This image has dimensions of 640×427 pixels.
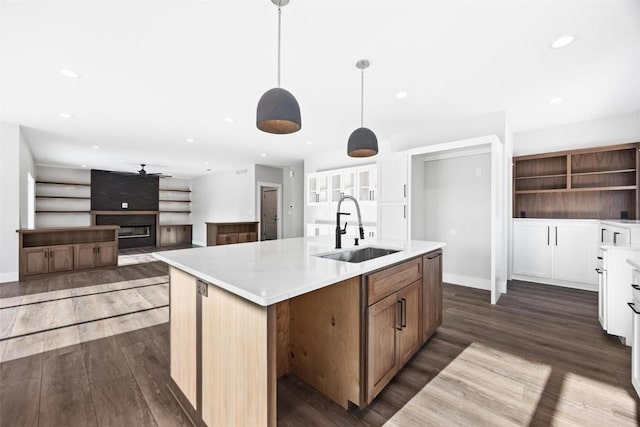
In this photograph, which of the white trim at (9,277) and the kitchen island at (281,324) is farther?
the white trim at (9,277)

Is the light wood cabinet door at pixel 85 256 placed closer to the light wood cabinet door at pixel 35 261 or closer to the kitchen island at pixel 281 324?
the light wood cabinet door at pixel 35 261

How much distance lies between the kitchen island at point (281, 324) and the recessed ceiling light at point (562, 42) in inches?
82.5

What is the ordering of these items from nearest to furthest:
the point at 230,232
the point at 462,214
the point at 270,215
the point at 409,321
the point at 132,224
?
the point at 409,321
the point at 462,214
the point at 230,232
the point at 270,215
the point at 132,224

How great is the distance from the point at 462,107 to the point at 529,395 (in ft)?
11.0

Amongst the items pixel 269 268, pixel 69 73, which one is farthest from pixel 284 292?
pixel 69 73

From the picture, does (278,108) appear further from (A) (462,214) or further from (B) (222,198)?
(B) (222,198)

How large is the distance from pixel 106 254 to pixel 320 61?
611 cm

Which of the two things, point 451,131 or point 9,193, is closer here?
point 451,131

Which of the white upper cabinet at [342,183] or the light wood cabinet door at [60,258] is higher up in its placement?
the white upper cabinet at [342,183]

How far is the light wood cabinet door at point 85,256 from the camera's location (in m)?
5.62

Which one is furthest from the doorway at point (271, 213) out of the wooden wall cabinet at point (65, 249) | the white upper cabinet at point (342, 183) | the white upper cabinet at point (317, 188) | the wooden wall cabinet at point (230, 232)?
the wooden wall cabinet at point (65, 249)

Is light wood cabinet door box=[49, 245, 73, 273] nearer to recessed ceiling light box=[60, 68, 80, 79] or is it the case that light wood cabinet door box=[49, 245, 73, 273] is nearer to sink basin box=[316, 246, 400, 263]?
recessed ceiling light box=[60, 68, 80, 79]

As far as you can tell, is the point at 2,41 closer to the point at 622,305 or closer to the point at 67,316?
the point at 67,316

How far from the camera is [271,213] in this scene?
9133mm
